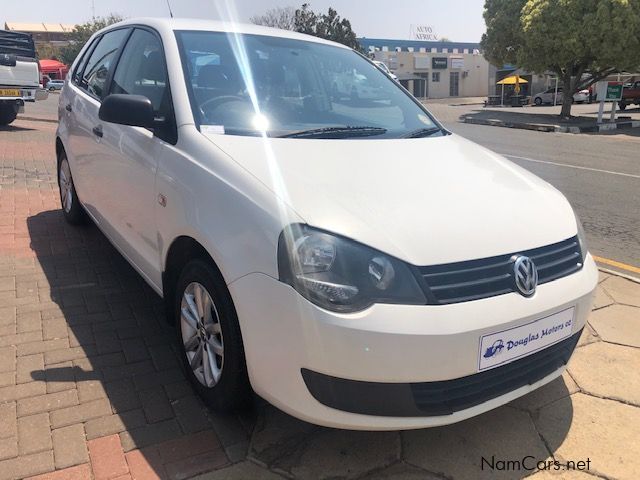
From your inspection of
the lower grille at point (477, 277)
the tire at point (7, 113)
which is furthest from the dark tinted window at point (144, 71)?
the tire at point (7, 113)

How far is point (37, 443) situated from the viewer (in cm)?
239

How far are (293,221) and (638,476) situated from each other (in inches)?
68.0

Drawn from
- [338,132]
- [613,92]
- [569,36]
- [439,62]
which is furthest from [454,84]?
[338,132]

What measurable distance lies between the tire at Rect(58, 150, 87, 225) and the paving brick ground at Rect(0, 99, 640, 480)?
56.6 inches

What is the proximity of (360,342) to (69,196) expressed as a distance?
4.10 metres

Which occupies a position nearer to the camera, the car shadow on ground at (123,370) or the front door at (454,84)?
the car shadow on ground at (123,370)

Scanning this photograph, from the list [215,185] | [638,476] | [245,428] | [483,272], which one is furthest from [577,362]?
[215,185]

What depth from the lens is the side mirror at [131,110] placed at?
276cm

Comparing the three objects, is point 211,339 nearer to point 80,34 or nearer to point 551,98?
point 551,98

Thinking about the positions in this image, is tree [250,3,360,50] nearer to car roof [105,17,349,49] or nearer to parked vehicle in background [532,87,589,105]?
parked vehicle in background [532,87,589,105]

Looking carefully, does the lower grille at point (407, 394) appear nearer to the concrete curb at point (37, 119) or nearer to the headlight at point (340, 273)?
the headlight at point (340, 273)

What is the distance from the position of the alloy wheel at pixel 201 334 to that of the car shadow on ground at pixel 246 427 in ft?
0.65

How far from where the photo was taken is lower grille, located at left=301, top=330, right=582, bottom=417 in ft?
6.63

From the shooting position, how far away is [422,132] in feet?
10.9
